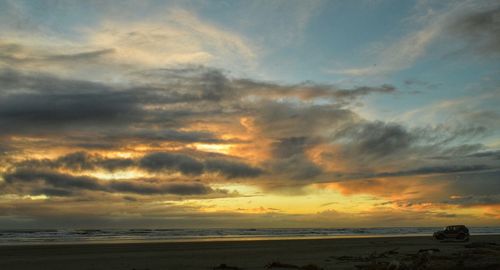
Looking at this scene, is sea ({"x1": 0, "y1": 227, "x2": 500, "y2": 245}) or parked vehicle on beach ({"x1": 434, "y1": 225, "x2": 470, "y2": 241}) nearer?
parked vehicle on beach ({"x1": 434, "y1": 225, "x2": 470, "y2": 241})

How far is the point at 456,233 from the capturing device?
2147 inches

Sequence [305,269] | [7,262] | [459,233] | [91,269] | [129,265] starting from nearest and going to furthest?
1. [305,269]
2. [91,269]
3. [129,265]
4. [7,262]
5. [459,233]

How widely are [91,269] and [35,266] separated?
471 cm

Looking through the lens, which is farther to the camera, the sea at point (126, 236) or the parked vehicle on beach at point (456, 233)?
the sea at point (126, 236)

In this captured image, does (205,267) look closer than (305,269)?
No

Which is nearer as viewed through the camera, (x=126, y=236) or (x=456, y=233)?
(x=456, y=233)

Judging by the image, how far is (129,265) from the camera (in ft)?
82.1

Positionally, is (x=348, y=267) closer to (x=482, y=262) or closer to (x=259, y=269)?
(x=259, y=269)

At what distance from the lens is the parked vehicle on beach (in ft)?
176

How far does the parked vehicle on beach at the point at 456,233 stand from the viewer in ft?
176

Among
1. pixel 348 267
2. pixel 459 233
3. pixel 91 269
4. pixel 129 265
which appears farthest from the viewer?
pixel 459 233

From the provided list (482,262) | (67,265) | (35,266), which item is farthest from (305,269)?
(35,266)

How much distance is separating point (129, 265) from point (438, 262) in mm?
16663

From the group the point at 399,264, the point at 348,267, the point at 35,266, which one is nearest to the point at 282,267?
the point at 348,267
